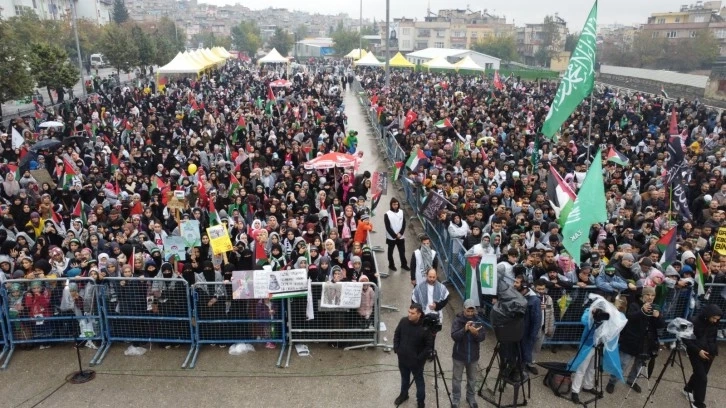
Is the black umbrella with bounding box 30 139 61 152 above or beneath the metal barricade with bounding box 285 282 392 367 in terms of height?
above

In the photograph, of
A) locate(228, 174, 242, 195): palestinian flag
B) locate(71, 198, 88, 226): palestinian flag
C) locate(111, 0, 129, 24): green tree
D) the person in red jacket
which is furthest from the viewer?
locate(111, 0, 129, 24): green tree

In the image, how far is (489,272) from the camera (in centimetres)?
776

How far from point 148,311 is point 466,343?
442 centimetres

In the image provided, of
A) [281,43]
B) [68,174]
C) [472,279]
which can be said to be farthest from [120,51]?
[281,43]

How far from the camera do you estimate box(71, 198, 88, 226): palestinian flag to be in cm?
1038

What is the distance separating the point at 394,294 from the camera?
9547 mm

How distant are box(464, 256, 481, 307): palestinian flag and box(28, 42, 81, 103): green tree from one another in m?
26.6

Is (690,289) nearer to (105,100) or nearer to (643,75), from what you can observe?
(105,100)

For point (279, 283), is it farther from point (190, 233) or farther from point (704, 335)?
point (704, 335)

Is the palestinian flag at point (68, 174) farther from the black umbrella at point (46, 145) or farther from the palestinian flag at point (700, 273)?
the palestinian flag at point (700, 273)

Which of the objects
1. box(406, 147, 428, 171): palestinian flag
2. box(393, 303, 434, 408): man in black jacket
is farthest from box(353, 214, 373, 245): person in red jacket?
box(406, 147, 428, 171): palestinian flag

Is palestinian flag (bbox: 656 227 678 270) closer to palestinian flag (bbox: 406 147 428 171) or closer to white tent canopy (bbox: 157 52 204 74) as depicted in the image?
palestinian flag (bbox: 406 147 428 171)

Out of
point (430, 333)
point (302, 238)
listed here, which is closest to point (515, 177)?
point (302, 238)

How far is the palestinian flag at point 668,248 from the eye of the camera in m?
7.85
